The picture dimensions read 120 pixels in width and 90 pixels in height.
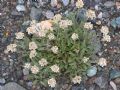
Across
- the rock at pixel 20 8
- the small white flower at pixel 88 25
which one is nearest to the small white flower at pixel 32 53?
the small white flower at pixel 88 25

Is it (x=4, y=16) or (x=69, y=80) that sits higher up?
(x=4, y=16)

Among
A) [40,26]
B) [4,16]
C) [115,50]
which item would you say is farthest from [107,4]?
[4,16]

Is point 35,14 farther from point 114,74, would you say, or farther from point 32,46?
point 114,74

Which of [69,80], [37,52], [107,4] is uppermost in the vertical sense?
[107,4]

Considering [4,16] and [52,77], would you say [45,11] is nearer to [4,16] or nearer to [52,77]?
[4,16]

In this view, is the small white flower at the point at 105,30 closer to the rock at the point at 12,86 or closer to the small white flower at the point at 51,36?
the small white flower at the point at 51,36

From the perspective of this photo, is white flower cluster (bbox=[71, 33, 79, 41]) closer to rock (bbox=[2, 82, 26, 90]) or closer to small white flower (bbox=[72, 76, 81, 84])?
small white flower (bbox=[72, 76, 81, 84])
